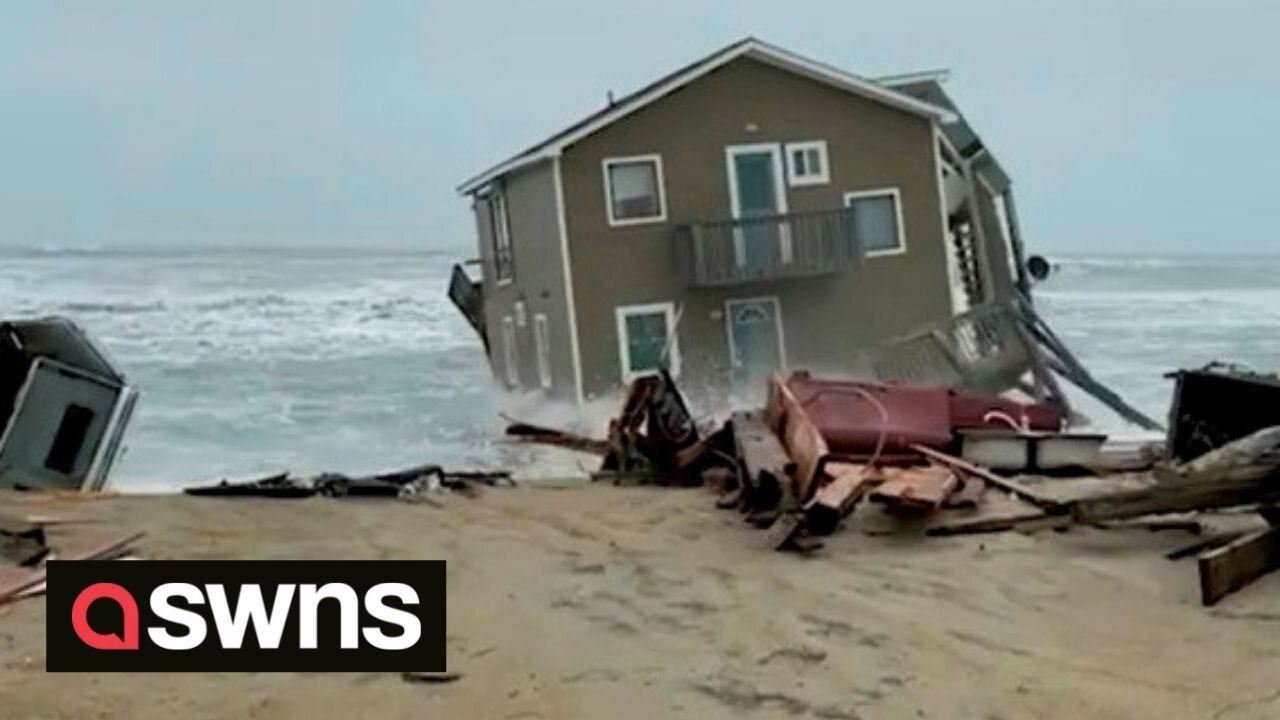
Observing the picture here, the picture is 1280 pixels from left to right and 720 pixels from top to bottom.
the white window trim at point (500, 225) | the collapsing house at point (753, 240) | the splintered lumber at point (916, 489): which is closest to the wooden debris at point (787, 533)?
the splintered lumber at point (916, 489)

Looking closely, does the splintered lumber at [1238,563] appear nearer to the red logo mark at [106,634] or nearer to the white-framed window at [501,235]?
the red logo mark at [106,634]

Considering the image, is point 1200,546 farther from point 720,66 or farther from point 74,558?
point 720,66

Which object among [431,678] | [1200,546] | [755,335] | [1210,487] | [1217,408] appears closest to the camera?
[431,678]

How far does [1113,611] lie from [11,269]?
71733mm

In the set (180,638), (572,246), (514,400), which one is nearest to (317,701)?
(180,638)

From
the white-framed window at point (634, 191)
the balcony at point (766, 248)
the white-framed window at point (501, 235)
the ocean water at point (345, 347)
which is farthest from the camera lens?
the white-framed window at point (501, 235)

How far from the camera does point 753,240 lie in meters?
26.3

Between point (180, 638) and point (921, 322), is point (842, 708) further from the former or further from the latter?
point (921, 322)

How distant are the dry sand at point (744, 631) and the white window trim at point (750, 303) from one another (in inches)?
680

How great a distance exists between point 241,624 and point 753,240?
21120 millimetres

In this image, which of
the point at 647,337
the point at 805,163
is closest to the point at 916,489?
the point at 647,337

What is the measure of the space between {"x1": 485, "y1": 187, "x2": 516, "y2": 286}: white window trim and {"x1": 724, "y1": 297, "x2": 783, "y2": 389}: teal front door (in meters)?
5.18

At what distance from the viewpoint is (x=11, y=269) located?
7050 centimetres

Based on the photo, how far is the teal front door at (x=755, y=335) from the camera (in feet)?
88.2
